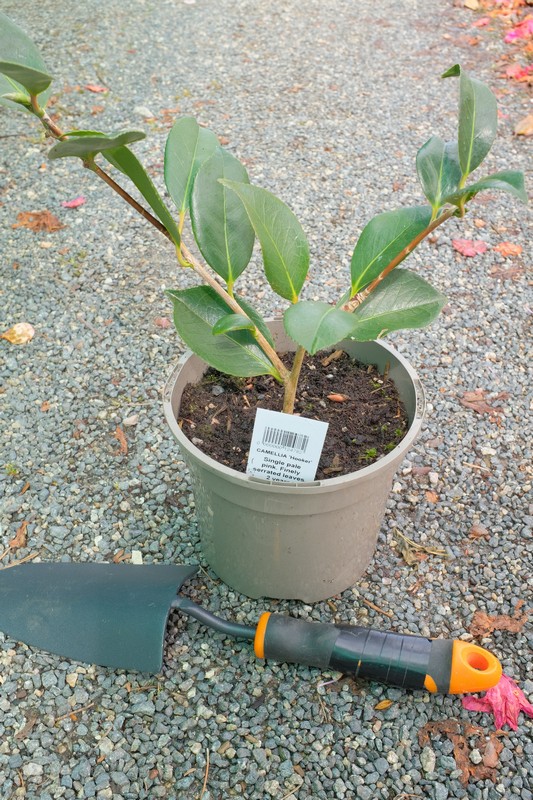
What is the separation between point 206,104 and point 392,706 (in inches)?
108

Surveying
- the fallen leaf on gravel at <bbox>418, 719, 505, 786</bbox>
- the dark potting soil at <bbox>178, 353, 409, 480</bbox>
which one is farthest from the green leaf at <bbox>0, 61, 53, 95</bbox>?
the fallen leaf on gravel at <bbox>418, 719, 505, 786</bbox>

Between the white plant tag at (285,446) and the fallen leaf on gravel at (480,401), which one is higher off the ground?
the white plant tag at (285,446)

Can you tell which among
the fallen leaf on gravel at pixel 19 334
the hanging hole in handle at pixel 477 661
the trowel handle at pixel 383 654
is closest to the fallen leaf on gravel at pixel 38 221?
the fallen leaf on gravel at pixel 19 334

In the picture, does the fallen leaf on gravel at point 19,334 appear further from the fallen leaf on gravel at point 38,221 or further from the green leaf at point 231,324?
the green leaf at point 231,324

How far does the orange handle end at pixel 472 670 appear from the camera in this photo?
1.28 meters

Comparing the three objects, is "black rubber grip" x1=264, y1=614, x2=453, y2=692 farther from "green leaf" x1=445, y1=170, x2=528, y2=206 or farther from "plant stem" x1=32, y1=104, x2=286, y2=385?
"green leaf" x1=445, y1=170, x2=528, y2=206

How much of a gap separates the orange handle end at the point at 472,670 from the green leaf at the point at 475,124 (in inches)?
32.4

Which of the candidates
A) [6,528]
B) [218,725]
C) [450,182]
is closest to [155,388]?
[6,528]

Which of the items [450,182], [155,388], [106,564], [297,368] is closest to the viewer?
[450,182]

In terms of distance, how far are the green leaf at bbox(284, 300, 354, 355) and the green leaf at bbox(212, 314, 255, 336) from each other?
0.13 meters

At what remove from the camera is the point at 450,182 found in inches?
44.9

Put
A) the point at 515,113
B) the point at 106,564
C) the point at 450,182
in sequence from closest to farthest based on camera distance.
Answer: the point at 450,182 < the point at 106,564 < the point at 515,113

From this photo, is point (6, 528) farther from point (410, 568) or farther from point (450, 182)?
point (450, 182)

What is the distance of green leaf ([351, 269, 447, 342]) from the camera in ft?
3.71
